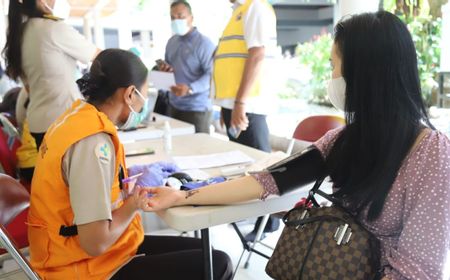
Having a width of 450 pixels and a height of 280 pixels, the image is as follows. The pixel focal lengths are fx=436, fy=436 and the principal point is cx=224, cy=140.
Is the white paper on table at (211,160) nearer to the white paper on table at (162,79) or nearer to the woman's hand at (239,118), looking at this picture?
the woman's hand at (239,118)

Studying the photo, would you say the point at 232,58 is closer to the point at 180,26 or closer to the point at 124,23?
the point at 180,26

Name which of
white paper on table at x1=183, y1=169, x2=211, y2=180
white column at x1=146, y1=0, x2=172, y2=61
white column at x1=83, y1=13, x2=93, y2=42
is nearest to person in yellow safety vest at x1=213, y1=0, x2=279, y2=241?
white paper on table at x1=183, y1=169, x2=211, y2=180

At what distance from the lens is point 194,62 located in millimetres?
3352

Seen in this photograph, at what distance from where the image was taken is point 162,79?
10.1 feet

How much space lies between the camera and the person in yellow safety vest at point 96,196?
3.75 feet

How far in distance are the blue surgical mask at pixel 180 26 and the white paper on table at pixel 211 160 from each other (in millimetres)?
1724

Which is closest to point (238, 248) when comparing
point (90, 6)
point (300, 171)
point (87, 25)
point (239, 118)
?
point (239, 118)

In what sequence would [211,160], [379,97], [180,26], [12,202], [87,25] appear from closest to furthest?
[379,97] < [12,202] < [211,160] < [180,26] < [87,25]

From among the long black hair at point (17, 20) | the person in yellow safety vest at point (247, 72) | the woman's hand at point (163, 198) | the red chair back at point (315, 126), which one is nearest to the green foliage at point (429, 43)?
the red chair back at point (315, 126)

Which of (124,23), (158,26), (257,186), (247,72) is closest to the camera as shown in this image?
(257,186)

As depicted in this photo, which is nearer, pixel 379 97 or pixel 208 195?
pixel 379 97

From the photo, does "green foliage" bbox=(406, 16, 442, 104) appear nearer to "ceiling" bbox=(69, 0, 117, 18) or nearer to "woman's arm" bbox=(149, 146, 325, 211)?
"woman's arm" bbox=(149, 146, 325, 211)

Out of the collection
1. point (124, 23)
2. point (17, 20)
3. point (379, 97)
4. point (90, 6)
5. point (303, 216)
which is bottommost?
point (303, 216)

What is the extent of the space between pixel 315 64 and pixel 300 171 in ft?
8.92
